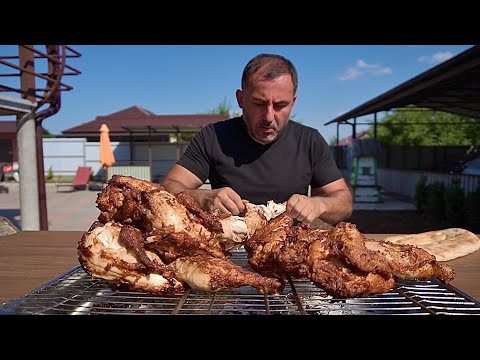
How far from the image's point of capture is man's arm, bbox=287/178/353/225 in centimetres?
228

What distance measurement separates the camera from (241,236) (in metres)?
1.87

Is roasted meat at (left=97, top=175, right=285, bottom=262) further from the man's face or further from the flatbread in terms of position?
the man's face

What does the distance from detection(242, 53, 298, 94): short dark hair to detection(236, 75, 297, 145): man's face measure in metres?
0.04

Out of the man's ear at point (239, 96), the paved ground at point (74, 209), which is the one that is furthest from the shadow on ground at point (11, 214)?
the man's ear at point (239, 96)

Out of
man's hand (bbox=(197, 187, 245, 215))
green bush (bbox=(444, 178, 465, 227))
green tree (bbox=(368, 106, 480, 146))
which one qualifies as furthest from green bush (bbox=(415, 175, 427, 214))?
green tree (bbox=(368, 106, 480, 146))

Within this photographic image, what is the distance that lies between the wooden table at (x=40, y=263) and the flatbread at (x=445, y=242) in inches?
1.7

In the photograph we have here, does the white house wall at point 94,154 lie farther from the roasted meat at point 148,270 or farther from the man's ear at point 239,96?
the roasted meat at point 148,270

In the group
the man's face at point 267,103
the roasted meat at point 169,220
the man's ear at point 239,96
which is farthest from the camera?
the man's ear at point 239,96

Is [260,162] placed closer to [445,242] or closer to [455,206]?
[445,242]

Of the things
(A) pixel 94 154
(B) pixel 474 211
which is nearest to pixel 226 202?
(B) pixel 474 211

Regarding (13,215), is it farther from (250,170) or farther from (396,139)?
(396,139)

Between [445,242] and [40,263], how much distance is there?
2.31m

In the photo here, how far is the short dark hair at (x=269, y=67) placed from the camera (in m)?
2.92
